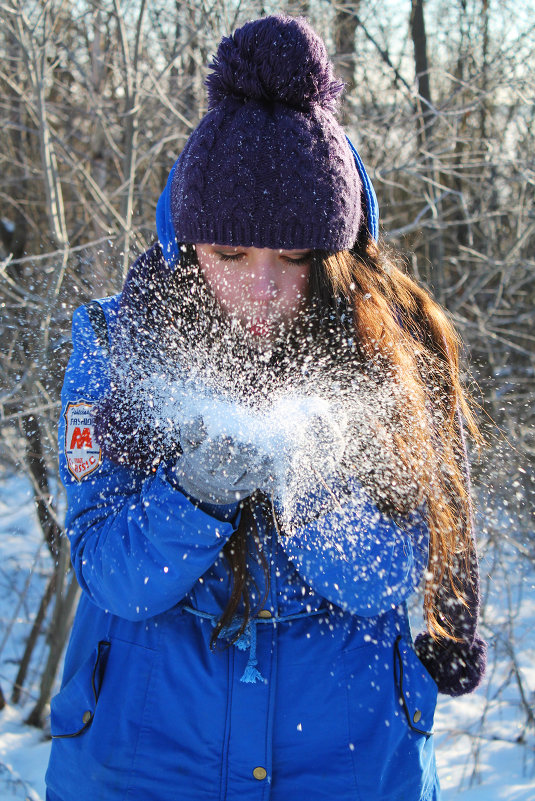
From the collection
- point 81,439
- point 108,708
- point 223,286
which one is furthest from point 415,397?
point 108,708

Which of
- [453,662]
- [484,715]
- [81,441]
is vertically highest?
[81,441]

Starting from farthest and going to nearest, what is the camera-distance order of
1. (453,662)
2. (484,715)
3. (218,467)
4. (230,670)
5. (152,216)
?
(152,216) → (484,715) → (453,662) → (230,670) → (218,467)

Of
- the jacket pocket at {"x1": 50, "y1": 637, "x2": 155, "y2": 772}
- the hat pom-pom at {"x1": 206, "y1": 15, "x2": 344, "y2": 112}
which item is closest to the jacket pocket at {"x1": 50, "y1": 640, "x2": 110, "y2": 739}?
the jacket pocket at {"x1": 50, "y1": 637, "x2": 155, "y2": 772}

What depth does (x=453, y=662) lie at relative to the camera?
4.79 ft

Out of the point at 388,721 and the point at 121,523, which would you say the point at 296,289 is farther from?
the point at 388,721

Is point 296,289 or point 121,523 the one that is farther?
point 296,289

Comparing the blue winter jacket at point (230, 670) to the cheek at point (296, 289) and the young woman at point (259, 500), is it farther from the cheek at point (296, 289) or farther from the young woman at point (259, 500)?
the cheek at point (296, 289)

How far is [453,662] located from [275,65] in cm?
129

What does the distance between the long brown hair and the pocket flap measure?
0.12 metres

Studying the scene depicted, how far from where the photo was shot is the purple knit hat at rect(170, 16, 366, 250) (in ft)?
4.21

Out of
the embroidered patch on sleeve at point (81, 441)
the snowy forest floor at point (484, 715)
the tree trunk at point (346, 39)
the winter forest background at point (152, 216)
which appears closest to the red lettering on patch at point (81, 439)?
the embroidered patch on sleeve at point (81, 441)

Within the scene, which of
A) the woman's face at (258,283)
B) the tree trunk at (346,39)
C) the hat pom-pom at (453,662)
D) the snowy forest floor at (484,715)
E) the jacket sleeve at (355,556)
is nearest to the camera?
the jacket sleeve at (355,556)

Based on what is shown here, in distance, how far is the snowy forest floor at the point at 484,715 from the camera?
9.39ft

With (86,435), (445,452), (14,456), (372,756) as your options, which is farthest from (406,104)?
(372,756)
